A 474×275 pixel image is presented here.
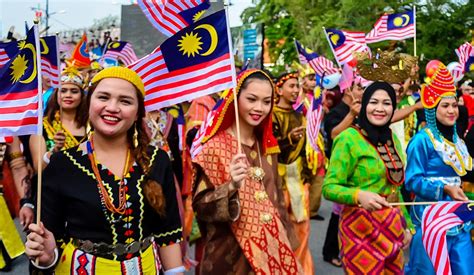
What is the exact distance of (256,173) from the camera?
3754 millimetres

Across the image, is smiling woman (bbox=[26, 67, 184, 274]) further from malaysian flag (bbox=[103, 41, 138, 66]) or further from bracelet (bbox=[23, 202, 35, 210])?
malaysian flag (bbox=[103, 41, 138, 66])

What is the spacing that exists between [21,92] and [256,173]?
1433 millimetres

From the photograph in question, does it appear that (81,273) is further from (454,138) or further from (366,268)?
(454,138)

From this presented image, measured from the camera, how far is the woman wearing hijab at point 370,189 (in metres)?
4.33

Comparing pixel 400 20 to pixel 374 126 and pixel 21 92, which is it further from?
pixel 21 92

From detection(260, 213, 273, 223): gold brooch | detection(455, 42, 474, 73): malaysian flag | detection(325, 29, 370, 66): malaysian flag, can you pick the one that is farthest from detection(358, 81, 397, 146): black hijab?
detection(455, 42, 474, 73): malaysian flag

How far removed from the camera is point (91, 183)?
268cm

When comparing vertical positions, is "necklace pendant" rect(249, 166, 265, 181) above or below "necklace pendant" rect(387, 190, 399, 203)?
above

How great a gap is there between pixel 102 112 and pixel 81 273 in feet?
2.26

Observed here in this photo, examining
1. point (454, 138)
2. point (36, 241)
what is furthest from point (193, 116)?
point (36, 241)

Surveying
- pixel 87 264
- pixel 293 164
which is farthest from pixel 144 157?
pixel 293 164

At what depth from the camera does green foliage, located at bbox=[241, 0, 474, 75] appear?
18891mm

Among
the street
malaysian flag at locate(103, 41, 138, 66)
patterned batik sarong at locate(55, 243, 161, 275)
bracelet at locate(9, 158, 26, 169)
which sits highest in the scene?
malaysian flag at locate(103, 41, 138, 66)

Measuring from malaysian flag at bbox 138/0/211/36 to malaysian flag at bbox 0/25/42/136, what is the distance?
50.3 inches
